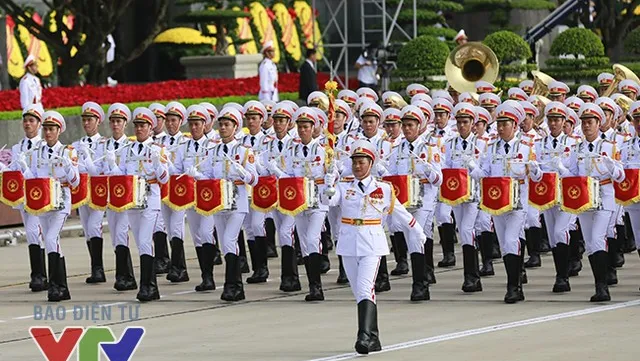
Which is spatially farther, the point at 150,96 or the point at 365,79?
the point at 365,79

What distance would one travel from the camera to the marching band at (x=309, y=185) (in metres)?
19.1

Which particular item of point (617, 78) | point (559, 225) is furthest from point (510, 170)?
point (617, 78)

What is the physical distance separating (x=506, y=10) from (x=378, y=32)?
2.54 metres

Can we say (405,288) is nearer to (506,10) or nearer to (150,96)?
(150,96)

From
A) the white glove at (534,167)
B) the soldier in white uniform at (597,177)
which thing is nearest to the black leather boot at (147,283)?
the white glove at (534,167)

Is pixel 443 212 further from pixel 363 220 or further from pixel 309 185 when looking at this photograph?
pixel 363 220

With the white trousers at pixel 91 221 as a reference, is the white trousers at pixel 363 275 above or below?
below

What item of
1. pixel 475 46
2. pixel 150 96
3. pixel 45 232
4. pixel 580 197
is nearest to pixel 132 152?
pixel 45 232

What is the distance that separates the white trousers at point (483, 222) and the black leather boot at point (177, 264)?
10.7 ft

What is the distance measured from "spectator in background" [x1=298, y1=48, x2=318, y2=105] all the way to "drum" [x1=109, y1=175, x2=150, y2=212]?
42.7 feet

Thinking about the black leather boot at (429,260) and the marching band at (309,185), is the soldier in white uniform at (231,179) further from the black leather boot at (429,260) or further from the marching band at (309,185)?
the black leather boot at (429,260)

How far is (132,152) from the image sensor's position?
2033 centimetres

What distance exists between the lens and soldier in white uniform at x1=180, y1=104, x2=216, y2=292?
65.6ft

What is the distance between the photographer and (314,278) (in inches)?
758
